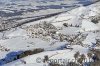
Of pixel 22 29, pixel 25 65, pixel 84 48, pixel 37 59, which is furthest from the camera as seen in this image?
pixel 22 29

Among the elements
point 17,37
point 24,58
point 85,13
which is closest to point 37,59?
point 24,58

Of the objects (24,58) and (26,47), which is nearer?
(24,58)

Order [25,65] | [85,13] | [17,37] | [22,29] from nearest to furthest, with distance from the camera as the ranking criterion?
[25,65], [17,37], [22,29], [85,13]

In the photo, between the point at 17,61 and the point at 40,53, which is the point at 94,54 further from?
the point at 17,61

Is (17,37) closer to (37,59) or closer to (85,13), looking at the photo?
(37,59)

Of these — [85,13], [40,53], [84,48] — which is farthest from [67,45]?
[85,13]

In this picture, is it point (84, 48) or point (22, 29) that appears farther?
point (22, 29)

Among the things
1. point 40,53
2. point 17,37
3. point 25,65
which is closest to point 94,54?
point 40,53

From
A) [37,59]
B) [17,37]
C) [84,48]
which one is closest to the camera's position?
[37,59]

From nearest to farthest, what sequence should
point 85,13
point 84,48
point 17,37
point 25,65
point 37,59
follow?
point 25,65
point 37,59
point 84,48
point 17,37
point 85,13
